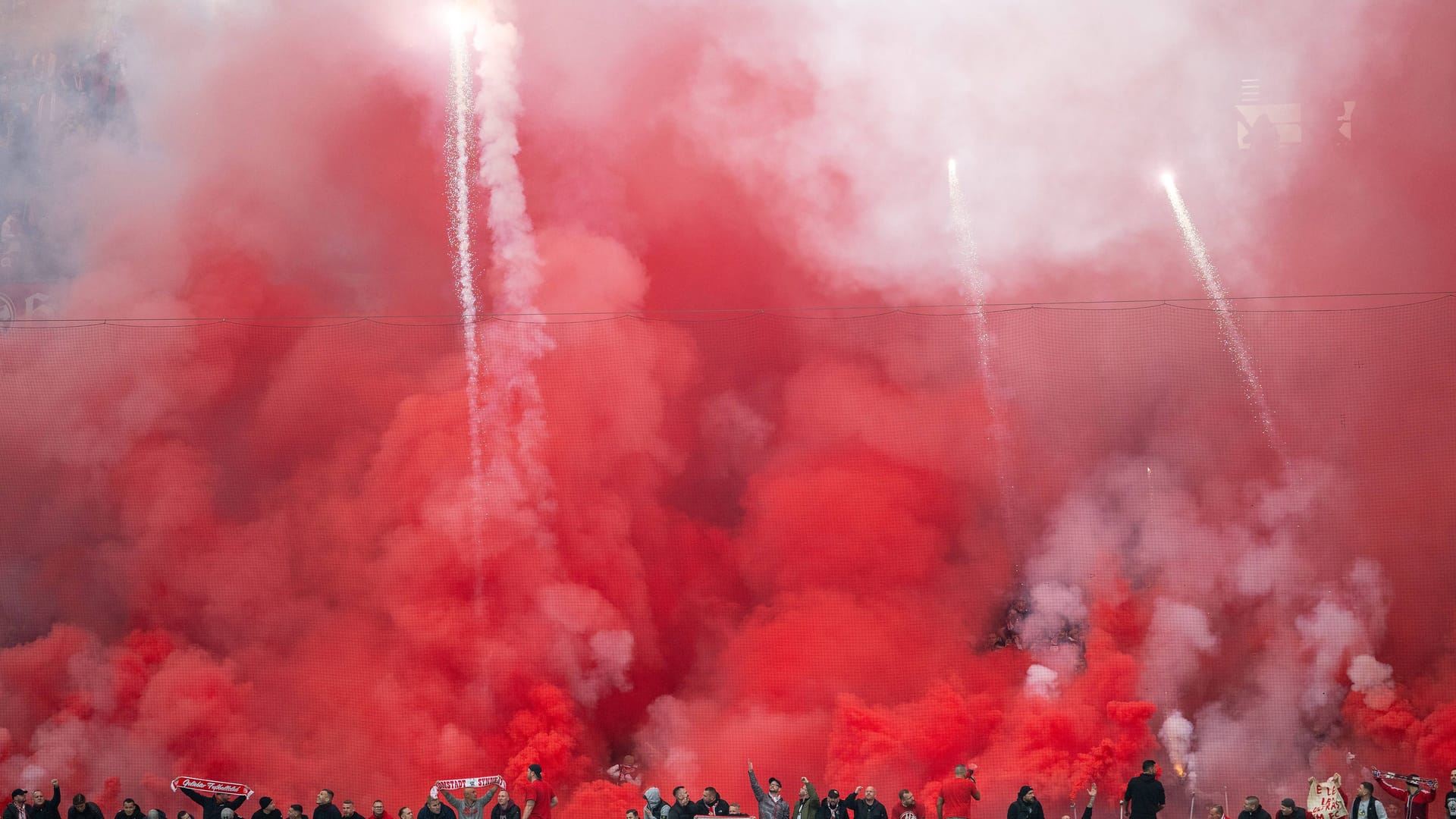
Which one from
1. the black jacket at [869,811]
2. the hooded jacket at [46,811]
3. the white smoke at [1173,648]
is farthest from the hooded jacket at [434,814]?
the white smoke at [1173,648]

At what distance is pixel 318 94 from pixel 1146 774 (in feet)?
61.0

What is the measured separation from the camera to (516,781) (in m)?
18.1

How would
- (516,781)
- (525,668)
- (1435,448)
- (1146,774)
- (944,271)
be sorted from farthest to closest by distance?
1. (944,271)
2. (1435,448)
3. (525,668)
4. (516,781)
5. (1146,774)

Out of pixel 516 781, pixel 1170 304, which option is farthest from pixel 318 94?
pixel 1170 304

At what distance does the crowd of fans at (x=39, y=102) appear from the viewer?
78.1 ft

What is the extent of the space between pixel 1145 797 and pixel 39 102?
75.9 ft

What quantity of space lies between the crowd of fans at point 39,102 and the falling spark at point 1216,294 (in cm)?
1958

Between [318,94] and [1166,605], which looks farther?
[318,94]

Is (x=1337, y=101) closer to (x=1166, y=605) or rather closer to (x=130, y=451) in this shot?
(x=1166, y=605)

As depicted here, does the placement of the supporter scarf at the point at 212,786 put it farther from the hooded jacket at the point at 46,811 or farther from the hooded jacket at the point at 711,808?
the hooded jacket at the point at 711,808

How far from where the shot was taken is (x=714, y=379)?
23.4 metres

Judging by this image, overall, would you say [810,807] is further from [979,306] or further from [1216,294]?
[1216,294]

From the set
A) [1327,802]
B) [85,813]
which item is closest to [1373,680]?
[1327,802]

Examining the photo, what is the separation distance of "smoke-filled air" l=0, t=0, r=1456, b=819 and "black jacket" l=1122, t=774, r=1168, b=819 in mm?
6341
